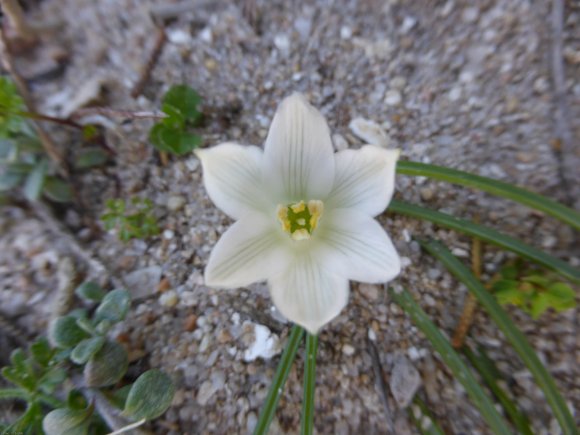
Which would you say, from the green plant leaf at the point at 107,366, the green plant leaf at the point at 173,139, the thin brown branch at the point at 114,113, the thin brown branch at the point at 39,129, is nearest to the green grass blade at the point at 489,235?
the green plant leaf at the point at 173,139

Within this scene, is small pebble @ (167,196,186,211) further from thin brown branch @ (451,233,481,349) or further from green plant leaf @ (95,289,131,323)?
thin brown branch @ (451,233,481,349)

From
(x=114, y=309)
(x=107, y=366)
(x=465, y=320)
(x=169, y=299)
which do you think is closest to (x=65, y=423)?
(x=107, y=366)

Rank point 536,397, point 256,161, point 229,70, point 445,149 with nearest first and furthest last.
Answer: point 256,161, point 536,397, point 445,149, point 229,70

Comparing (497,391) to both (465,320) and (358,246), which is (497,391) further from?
(358,246)

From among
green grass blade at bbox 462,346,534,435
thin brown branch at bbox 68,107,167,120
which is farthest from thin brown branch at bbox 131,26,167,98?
green grass blade at bbox 462,346,534,435

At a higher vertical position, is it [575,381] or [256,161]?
[256,161]

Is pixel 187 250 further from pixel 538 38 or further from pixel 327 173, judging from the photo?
pixel 538 38

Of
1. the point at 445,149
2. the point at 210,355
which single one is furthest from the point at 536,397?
→ the point at 210,355
